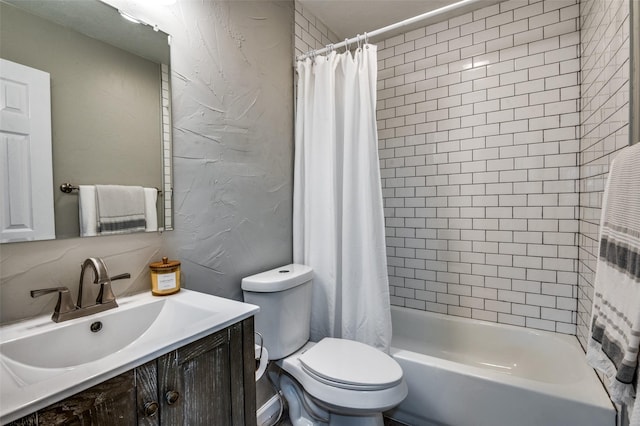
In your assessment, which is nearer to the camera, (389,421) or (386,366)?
(386,366)

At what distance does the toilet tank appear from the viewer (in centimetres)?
151

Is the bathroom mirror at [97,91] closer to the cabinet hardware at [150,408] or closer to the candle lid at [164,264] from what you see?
the candle lid at [164,264]

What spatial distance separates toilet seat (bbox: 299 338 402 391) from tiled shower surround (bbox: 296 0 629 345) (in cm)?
108

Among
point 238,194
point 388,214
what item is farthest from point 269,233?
point 388,214

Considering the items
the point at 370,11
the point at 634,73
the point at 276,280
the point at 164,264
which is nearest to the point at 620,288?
the point at 634,73

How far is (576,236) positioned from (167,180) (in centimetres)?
235

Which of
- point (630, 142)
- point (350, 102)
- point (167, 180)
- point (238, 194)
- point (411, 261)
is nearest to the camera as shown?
point (630, 142)

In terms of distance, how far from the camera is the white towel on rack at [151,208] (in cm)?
122

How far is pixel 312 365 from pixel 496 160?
5.92ft

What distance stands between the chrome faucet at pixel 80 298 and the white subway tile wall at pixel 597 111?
6.20 feet

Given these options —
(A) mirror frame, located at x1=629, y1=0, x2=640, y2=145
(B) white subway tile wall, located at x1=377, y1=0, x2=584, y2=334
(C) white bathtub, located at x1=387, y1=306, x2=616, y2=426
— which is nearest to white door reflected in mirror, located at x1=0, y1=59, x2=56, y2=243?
(C) white bathtub, located at x1=387, y1=306, x2=616, y2=426

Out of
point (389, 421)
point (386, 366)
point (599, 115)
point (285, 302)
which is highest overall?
point (599, 115)

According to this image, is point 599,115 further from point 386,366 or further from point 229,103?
point 229,103

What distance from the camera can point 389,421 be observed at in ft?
5.62
